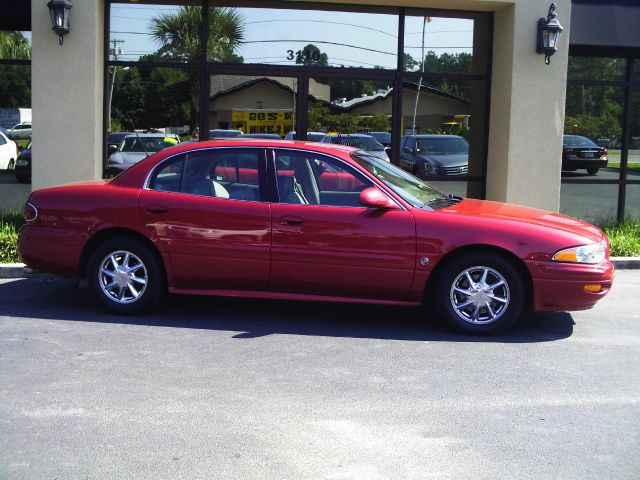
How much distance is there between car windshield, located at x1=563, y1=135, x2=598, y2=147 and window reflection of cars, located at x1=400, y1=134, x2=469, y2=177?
1.51 metres

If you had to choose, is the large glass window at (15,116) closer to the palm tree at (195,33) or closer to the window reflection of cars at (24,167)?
the window reflection of cars at (24,167)

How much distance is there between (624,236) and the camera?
1103 cm

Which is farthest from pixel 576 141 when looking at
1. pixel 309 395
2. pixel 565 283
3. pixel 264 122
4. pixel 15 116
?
pixel 309 395

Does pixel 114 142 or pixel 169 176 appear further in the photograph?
pixel 114 142

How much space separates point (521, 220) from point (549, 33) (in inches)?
196

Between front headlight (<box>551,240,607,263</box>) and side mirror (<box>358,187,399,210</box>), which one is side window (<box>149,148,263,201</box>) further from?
front headlight (<box>551,240,607,263</box>)

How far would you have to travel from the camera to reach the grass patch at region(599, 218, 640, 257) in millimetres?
10609

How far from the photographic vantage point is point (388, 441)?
179 inches

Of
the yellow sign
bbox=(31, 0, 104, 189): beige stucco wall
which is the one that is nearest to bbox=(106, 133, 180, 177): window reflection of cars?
bbox=(31, 0, 104, 189): beige stucco wall

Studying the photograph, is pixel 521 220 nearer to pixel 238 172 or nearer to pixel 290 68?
pixel 238 172

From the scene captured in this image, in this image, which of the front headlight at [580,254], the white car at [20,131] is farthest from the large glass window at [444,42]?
the front headlight at [580,254]

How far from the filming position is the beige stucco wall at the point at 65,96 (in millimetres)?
10750

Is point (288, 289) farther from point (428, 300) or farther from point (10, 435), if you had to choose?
point (10, 435)

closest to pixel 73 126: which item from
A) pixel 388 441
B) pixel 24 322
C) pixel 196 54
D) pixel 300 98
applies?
pixel 196 54
